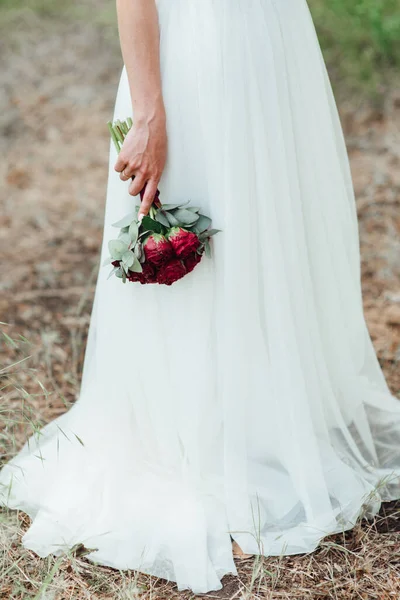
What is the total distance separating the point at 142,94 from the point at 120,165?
0.59 feet

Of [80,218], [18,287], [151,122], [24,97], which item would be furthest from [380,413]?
[24,97]

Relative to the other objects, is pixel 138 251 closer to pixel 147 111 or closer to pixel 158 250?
pixel 158 250

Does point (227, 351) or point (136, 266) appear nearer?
point (136, 266)

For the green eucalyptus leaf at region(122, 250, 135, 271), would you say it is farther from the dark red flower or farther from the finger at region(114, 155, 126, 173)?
the finger at region(114, 155, 126, 173)

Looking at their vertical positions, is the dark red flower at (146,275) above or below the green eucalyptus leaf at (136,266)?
below

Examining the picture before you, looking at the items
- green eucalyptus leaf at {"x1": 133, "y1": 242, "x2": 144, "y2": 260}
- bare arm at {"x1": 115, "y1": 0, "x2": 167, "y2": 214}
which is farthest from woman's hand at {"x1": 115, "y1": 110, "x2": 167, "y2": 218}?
green eucalyptus leaf at {"x1": 133, "y1": 242, "x2": 144, "y2": 260}

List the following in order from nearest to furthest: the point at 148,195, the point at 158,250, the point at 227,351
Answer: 1. the point at 158,250
2. the point at 148,195
3. the point at 227,351

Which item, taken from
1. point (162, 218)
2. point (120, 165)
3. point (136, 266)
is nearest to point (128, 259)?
point (136, 266)

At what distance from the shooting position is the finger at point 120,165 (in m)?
1.66

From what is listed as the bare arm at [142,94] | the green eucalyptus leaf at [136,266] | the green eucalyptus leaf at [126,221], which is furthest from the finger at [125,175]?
the green eucalyptus leaf at [136,266]

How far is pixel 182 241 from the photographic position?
160 centimetres

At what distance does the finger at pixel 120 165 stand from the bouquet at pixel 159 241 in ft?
0.25

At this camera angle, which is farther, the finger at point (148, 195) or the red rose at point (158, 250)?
the finger at point (148, 195)

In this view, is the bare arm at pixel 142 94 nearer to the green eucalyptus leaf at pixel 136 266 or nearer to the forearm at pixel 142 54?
the forearm at pixel 142 54
